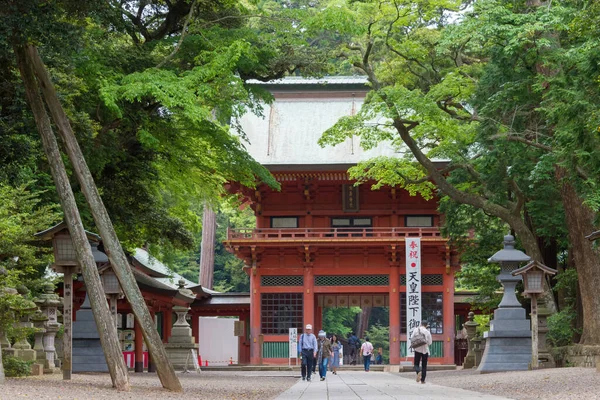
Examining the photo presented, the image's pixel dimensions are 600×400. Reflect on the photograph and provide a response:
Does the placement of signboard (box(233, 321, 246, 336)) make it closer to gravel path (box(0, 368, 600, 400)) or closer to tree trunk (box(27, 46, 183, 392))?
gravel path (box(0, 368, 600, 400))

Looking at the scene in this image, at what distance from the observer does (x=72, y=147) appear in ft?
48.5

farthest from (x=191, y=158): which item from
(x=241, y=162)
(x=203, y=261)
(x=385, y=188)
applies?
(x=203, y=261)

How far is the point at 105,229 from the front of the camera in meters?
14.9

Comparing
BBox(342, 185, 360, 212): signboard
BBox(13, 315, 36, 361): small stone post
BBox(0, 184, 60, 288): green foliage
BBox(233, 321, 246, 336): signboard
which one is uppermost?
BBox(342, 185, 360, 212): signboard

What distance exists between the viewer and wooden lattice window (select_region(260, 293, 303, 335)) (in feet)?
119

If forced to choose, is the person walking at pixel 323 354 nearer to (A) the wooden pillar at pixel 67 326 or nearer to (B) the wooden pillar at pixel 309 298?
(A) the wooden pillar at pixel 67 326

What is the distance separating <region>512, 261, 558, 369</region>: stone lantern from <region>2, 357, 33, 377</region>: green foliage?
11.5 meters

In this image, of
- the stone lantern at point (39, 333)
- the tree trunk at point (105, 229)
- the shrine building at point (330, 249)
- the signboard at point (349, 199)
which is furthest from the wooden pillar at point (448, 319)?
the tree trunk at point (105, 229)

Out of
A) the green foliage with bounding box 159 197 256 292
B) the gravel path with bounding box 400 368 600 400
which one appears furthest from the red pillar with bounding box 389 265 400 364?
the green foliage with bounding box 159 197 256 292

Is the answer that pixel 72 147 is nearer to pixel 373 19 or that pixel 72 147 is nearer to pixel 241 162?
pixel 241 162

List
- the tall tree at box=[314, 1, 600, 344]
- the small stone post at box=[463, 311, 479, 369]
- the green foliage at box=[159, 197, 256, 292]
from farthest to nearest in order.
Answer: the green foliage at box=[159, 197, 256, 292] < the small stone post at box=[463, 311, 479, 369] < the tall tree at box=[314, 1, 600, 344]

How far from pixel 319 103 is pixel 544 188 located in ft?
59.0

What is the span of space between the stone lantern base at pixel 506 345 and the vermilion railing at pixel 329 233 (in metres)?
11.7

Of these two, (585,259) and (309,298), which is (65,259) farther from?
(309,298)
